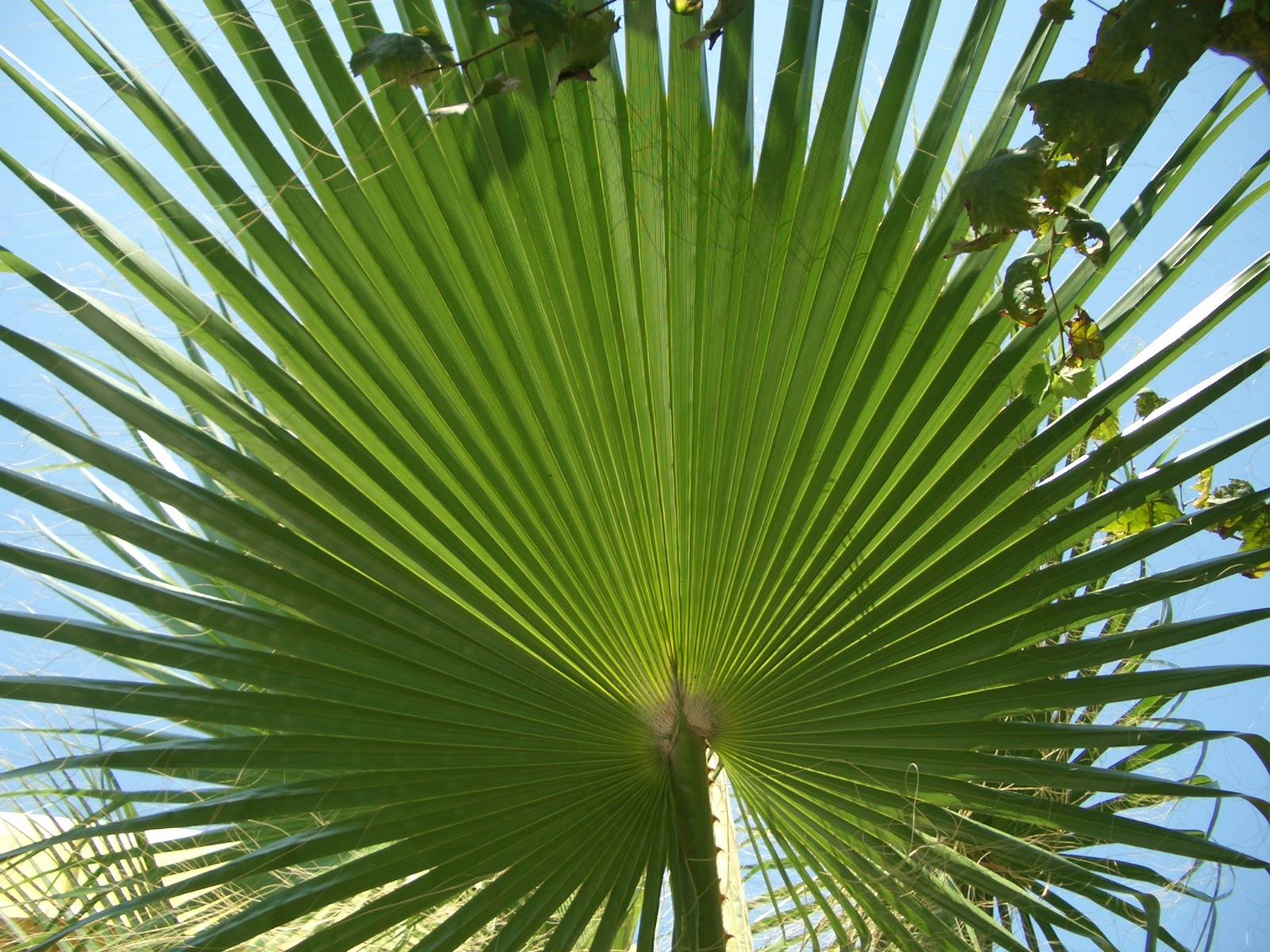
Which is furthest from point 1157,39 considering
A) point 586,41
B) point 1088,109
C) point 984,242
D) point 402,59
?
point 402,59

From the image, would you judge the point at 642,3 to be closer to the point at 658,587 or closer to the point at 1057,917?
the point at 658,587

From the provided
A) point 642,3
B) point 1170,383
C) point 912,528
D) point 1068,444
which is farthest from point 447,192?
point 1170,383

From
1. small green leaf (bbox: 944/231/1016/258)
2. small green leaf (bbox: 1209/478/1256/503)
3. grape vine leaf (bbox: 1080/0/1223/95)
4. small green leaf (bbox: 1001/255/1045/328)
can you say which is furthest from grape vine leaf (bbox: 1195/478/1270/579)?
grape vine leaf (bbox: 1080/0/1223/95)

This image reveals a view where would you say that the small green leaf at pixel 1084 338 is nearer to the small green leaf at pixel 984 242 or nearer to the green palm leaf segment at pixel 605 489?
the green palm leaf segment at pixel 605 489

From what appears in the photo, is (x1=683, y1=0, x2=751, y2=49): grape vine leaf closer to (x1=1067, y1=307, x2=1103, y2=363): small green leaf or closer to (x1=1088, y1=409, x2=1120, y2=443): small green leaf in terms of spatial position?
(x1=1067, y1=307, x2=1103, y2=363): small green leaf

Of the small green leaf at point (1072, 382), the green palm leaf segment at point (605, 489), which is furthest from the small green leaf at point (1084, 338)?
the green palm leaf segment at point (605, 489)

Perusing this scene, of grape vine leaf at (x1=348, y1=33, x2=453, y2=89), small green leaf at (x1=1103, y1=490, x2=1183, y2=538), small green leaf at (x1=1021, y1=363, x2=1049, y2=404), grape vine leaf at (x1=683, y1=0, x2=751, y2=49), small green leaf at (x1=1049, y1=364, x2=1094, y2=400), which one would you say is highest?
grape vine leaf at (x1=348, y1=33, x2=453, y2=89)
